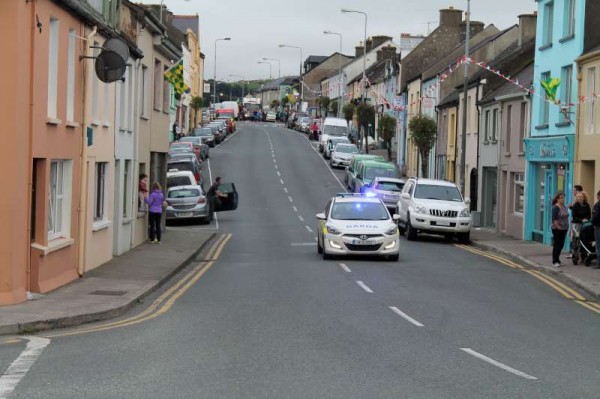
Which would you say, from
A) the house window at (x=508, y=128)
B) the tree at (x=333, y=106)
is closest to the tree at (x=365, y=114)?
the tree at (x=333, y=106)

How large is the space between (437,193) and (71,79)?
57.7 ft

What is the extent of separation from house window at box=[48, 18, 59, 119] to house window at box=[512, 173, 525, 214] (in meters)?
23.0

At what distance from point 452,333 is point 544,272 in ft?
38.2

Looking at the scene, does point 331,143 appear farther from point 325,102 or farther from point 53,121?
point 53,121

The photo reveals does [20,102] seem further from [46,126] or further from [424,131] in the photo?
[424,131]

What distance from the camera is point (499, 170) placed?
4053 cm

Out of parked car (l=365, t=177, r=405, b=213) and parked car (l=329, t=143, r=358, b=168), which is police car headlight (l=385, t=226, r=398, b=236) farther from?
parked car (l=329, t=143, r=358, b=168)

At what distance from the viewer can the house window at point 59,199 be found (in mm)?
18266

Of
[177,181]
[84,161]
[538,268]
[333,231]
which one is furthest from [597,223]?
[177,181]

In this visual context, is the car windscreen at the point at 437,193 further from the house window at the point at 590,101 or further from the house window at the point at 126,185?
the house window at the point at 126,185

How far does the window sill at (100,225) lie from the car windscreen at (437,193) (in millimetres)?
13710

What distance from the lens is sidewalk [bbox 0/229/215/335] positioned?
13.6 metres

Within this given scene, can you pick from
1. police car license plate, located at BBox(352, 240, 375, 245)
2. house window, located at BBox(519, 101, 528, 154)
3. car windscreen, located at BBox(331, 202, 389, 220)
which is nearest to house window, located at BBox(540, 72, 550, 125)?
house window, located at BBox(519, 101, 528, 154)

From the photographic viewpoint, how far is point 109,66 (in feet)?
63.3
